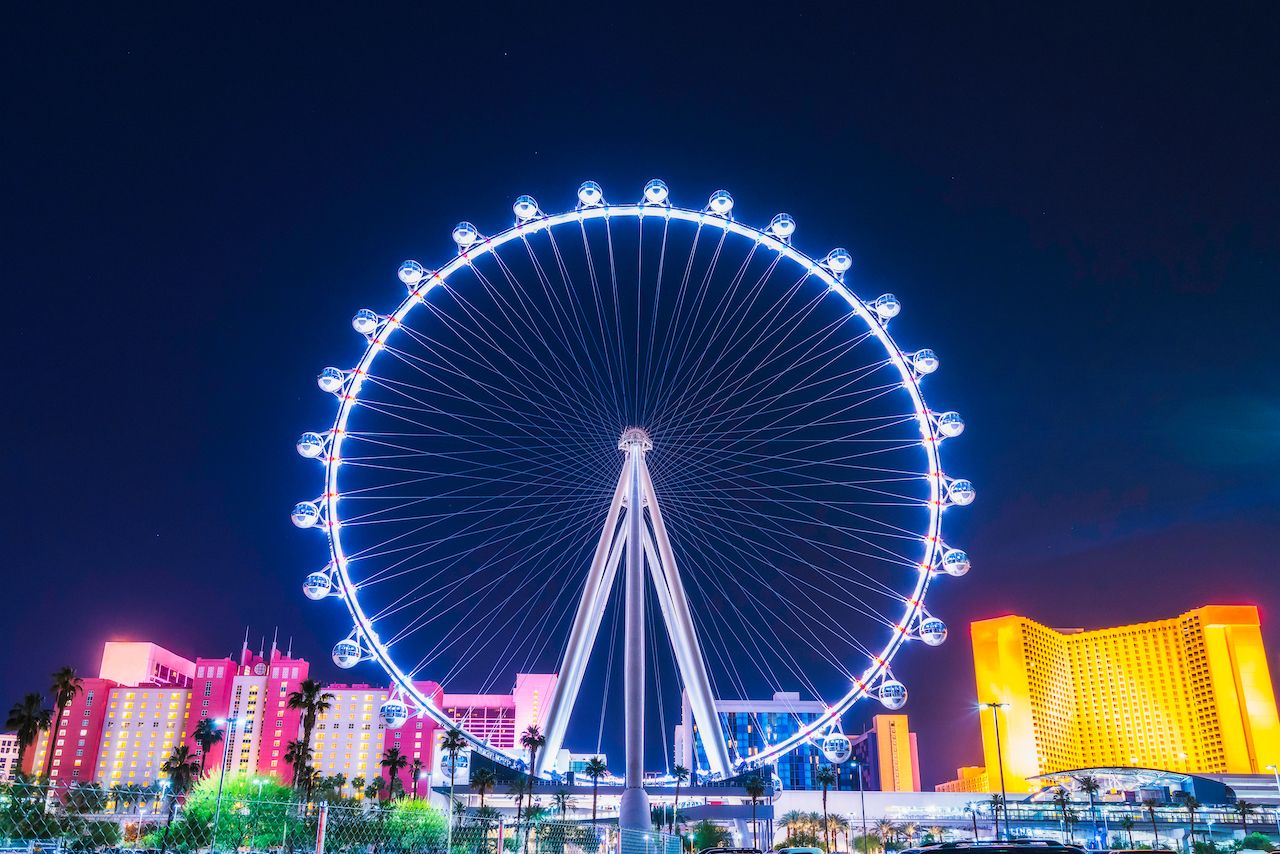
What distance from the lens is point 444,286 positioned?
3469cm

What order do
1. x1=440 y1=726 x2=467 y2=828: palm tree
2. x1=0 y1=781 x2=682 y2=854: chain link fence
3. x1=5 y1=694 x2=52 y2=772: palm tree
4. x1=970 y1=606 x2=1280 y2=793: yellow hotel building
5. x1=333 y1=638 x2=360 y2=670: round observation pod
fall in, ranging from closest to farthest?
1. x1=0 y1=781 x2=682 y2=854: chain link fence
2. x1=440 y1=726 x2=467 y2=828: palm tree
3. x1=333 y1=638 x2=360 y2=670: round observation pod
4. x1=5 y1=694 x2=52 y2=772: palm tree
5. x1=970 y1=606 x2=1280 y2=793: yellow hotel building

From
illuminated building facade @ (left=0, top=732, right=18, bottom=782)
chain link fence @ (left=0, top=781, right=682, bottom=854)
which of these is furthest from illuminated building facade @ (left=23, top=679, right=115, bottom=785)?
chain link fence @ (left=0, top=781, right=682, bottom=854)

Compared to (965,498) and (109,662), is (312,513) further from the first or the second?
(109,662)

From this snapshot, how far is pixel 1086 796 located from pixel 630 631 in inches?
3170

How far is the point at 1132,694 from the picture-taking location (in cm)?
18025

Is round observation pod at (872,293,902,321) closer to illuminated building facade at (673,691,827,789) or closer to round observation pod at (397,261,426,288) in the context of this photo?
round observation pod at (397,261,426,288)

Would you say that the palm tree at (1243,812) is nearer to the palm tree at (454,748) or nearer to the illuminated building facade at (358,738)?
the palm tree at (454,748)

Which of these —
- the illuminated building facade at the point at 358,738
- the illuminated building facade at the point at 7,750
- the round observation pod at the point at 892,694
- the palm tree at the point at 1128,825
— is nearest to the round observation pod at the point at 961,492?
the round observation pod at the point at 892,694

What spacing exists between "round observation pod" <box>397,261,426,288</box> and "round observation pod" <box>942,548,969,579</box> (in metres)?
18.2

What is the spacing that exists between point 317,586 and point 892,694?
1642cm

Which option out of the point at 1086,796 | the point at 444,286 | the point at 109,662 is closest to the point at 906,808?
the point at 1086,796

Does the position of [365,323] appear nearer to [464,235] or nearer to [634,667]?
[464,235]

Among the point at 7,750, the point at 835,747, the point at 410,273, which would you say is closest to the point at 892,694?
the point at 835,747

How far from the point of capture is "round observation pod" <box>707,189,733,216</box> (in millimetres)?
35125
